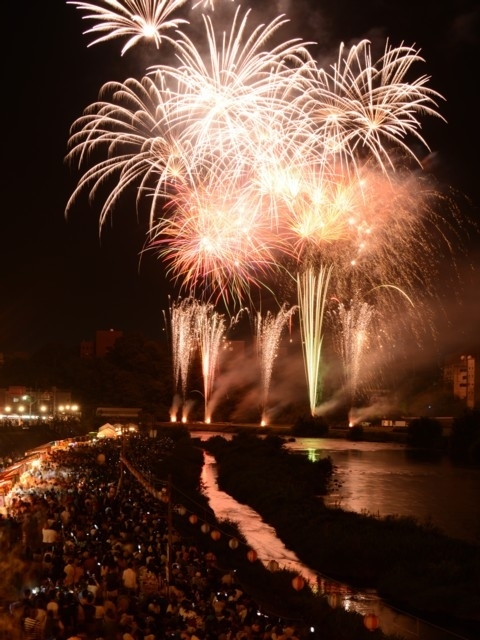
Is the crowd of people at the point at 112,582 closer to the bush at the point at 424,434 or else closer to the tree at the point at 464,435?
the tree at the point at 464,435

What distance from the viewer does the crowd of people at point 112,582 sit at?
601 cm

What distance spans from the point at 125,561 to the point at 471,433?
2907 cm

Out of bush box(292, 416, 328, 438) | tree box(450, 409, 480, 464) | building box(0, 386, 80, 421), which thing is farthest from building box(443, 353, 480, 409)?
building box(0, 386, 80, 421)

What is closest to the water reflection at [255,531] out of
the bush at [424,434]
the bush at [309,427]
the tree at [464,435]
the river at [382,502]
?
the river at [382,502]

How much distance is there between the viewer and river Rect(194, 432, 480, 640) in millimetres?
10109

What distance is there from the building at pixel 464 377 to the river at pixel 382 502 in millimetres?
20032

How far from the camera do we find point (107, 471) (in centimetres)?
1616

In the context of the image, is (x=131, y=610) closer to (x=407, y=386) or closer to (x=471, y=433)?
(x=471, y=433)

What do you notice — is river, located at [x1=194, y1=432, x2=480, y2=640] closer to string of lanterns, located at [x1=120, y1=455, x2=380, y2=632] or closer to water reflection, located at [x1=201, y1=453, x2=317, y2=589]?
water reflection, located at [x1=201, y1=453, x2=317, y2=589]

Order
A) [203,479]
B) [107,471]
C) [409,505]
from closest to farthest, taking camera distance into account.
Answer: [107,471] < [409,505] < [203,479]

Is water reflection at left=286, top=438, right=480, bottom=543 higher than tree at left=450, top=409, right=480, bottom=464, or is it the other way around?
tree at left=450, top=409, right=480, bottom=464

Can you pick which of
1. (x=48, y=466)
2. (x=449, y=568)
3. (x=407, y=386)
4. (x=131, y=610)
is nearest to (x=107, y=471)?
(x=48, y=466)

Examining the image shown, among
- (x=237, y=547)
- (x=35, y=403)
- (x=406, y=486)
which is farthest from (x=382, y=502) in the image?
(x=35, y=403)

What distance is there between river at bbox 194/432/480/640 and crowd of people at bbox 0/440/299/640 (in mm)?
2332
